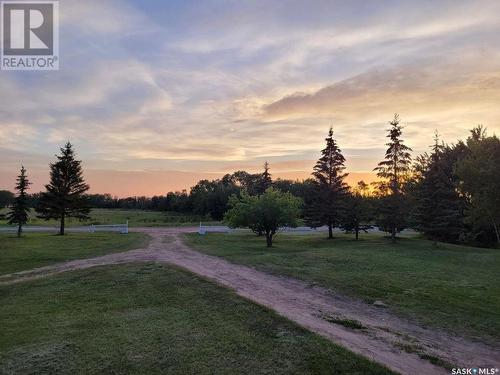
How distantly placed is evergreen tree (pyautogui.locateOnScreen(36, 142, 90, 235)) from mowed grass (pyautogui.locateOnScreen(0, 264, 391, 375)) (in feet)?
99.9

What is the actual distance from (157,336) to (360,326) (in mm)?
4630

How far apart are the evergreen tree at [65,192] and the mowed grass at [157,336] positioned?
3045cm

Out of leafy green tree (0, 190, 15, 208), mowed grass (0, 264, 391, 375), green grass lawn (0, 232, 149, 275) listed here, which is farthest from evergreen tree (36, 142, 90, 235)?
leafy green tree (0, 190, 15, 208)

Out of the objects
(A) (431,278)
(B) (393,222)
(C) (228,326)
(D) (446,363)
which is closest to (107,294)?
(C) (228,326)

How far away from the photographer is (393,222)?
32.8 metres

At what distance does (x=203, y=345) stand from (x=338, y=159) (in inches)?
1270

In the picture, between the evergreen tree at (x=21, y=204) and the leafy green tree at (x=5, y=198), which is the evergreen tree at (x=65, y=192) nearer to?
the evergreen tree at (x=21, y=204)

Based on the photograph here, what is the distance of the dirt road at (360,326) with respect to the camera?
6.94 m

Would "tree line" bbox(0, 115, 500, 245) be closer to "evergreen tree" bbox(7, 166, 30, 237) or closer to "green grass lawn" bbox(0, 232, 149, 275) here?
"evergreen tree" bbox(7, 166, 30, 237)

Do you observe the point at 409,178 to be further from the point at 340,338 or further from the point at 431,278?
the point at 340,338

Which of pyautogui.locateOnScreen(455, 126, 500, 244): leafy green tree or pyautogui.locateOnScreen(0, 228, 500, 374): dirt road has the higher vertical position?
pyautogui.locateOnScreen(455, 126, 500, 244): leafy green tree

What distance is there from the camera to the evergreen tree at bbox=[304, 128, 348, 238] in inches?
1430

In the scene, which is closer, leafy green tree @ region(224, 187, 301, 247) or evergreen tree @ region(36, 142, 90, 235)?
leafy green tree @ region(224, 187, 301, 247)

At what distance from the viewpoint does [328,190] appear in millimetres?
36750
